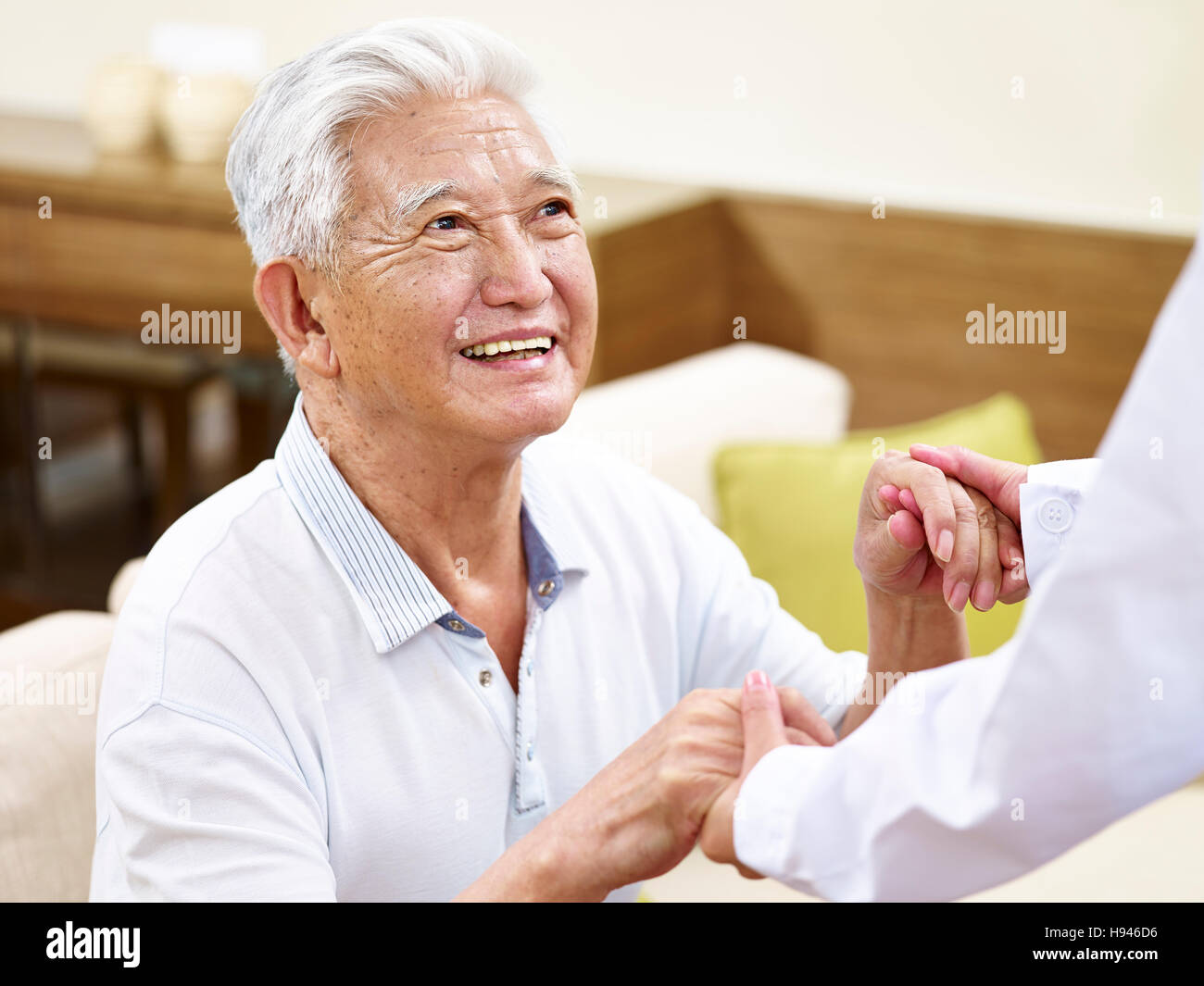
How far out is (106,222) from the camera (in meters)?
3.59

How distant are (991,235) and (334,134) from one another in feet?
6.92

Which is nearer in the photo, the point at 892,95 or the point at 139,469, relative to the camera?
the point at 892,95

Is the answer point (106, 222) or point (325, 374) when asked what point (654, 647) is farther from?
point (106, 222)

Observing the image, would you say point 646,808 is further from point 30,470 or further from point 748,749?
point 30,470

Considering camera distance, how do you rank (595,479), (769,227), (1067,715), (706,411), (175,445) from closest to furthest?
(1067,715)
(595,479)
(706,411)
(769,227)
(175,445)

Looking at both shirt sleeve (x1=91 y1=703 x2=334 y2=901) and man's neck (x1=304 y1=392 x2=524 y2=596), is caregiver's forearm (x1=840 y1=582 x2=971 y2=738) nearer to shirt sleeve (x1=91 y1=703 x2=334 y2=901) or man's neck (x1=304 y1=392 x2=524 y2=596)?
man's neck (x1=304 y1=392 x2=524 y2=596)

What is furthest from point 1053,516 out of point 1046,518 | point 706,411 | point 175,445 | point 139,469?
point 139,469

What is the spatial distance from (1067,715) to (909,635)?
621 millimetres

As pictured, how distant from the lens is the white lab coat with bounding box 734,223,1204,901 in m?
0.67

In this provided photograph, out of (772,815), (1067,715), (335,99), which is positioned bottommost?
(772,815)

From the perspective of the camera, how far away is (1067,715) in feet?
2.31

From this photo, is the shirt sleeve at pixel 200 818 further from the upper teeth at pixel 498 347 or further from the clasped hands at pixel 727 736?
the upper teeth at pixel 498 347

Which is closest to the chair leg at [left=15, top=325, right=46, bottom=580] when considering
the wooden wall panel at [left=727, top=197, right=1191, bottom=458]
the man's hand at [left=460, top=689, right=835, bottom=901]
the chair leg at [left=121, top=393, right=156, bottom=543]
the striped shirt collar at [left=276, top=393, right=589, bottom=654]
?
the chair leg at [left=121, top=393, right=156, bottom=543]
